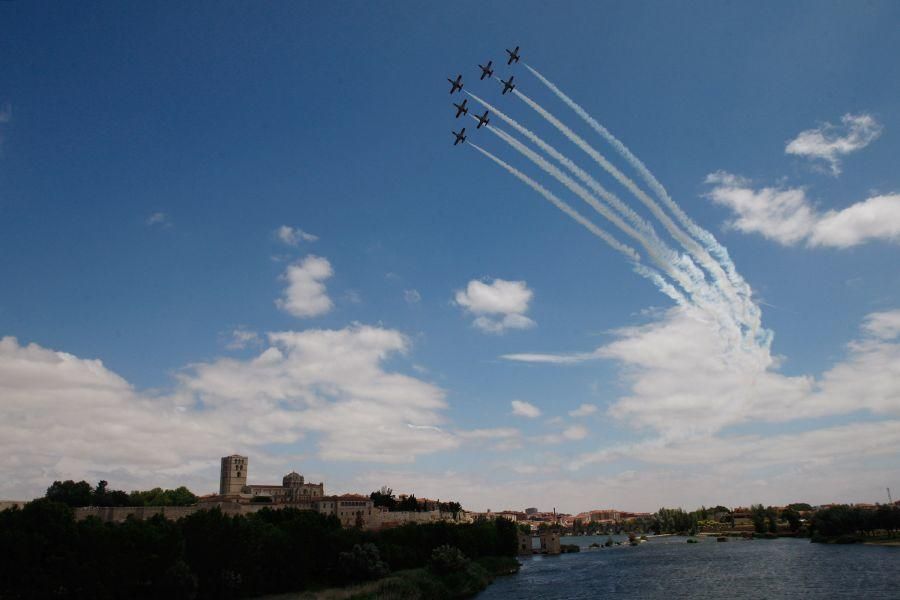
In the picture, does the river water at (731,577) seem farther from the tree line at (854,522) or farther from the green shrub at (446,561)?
the tree line at (854,522)

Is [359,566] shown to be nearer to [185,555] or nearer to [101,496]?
[185,555]

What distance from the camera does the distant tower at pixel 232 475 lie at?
189875mm

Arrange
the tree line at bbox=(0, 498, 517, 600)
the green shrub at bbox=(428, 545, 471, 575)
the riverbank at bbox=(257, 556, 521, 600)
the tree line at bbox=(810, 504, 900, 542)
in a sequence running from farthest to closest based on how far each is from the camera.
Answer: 1. the tree line at bbox=(810, 504, 900, 542)
2. the green shrub at bbox=(428, 545, 471, 575)
3. the riverbank at bbox=(257, 556, 521, 600)
4. the tree line at bbox=(0, 498, 517, 600)

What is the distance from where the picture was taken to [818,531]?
6117 inches

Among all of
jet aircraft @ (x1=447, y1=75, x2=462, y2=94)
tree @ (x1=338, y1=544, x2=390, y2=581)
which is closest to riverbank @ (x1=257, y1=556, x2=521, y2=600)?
tree @ (x1=338, y1=544, x2=390, y2=581)

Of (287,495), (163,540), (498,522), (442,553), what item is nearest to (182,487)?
(287,495)

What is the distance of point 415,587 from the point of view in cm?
7388

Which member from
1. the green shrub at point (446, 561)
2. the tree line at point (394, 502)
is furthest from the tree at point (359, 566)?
the tree line at point (394, 502)

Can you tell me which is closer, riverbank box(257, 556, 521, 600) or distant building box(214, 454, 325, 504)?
riverbank box(257, 556, 521, 600)

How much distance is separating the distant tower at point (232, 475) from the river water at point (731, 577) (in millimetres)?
99931

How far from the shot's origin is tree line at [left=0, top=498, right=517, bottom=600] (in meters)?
50.7

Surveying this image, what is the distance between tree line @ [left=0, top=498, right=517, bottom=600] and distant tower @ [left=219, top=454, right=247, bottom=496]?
367 ft

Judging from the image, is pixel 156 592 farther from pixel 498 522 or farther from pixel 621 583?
pixel 498 522

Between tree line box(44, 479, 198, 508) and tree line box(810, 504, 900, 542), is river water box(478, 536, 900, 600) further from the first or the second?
tree line box(44, 479, 198, 508)
